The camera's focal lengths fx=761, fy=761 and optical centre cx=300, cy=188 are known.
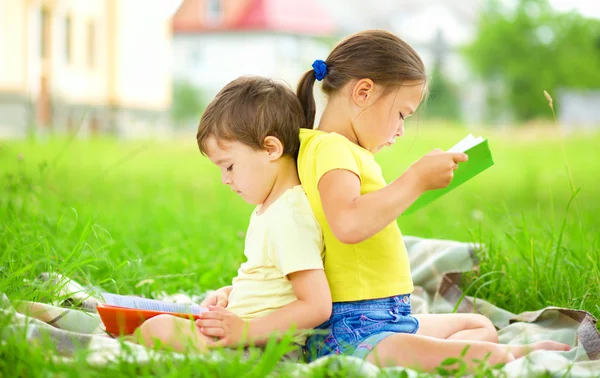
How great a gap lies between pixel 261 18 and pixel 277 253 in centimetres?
2999

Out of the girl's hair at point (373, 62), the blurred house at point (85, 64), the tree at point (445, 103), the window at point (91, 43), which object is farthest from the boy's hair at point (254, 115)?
the tree at point (445, 103)

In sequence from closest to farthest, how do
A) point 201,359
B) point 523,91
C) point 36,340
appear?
point 201,359, point 36,340, point 523,91

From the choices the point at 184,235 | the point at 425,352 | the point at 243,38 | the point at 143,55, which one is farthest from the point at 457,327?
the point at 243,38

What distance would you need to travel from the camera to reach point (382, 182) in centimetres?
202

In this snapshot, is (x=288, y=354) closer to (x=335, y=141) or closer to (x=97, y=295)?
(x=335, y=141)

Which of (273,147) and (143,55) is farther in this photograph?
(143,55)

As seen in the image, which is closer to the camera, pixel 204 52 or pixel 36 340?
pixel 36 340

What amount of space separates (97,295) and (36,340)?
0.66 metres

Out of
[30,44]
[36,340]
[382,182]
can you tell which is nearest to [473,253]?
[382,182]

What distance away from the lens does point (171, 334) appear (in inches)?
74.0

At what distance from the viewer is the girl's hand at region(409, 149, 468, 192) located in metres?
1.84

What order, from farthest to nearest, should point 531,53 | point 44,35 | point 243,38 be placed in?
1. point 531,53
2. point 243,38
3. point 44,35

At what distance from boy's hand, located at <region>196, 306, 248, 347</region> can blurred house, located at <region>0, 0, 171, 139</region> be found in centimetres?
1367

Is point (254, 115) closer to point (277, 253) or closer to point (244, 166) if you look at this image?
point (244, 166)
